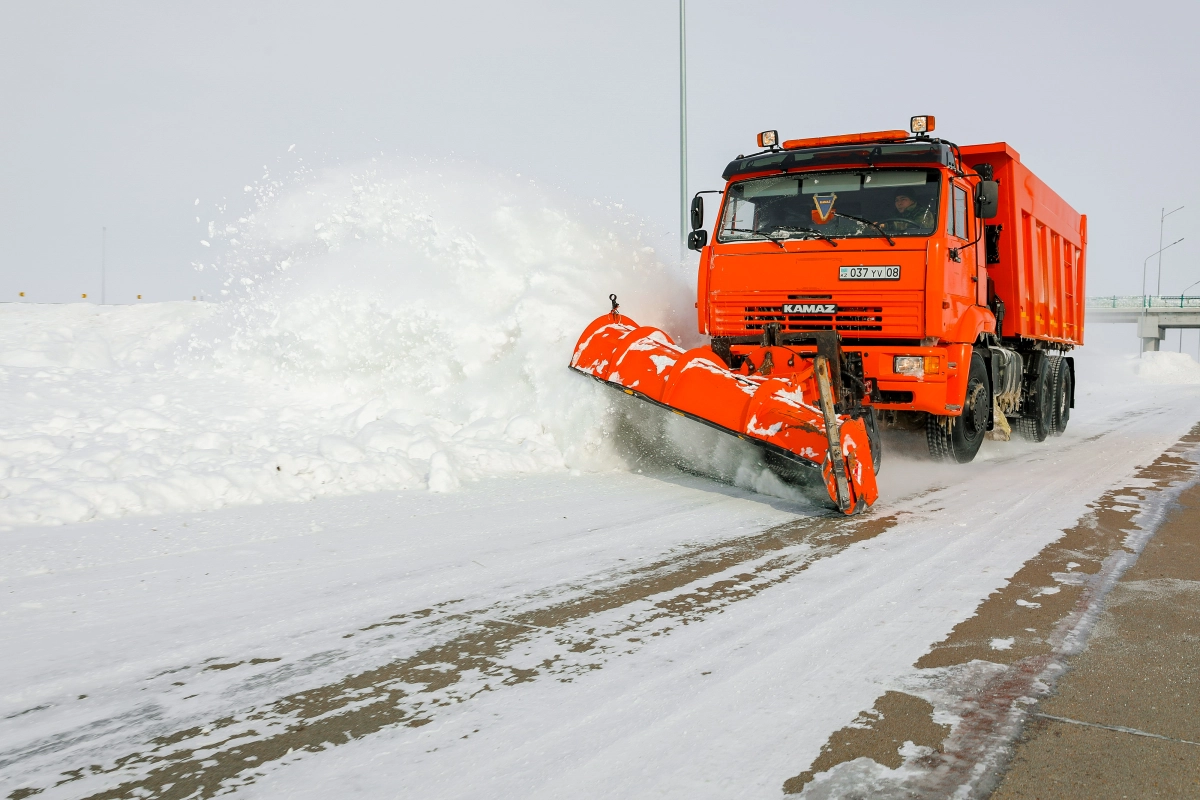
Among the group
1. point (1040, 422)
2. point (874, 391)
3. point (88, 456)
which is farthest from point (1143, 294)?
point (88, 456)

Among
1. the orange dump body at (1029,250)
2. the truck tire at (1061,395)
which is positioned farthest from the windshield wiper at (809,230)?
the truck tire at (1061,395)

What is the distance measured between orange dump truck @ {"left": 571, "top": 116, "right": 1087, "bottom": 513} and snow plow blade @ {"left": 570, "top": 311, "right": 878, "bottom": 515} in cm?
1

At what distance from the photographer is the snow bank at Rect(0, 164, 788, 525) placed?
6297 millimetres

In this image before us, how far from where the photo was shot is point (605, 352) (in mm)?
7328

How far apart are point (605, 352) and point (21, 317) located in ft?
37.7

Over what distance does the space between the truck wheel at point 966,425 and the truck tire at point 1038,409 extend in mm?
3396

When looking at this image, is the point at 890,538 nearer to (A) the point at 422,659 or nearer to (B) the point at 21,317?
(A) the point at 422,659

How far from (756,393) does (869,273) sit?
1742 millimetres

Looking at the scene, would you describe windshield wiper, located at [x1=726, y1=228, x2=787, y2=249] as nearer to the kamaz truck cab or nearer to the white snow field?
the kamaz truck cab

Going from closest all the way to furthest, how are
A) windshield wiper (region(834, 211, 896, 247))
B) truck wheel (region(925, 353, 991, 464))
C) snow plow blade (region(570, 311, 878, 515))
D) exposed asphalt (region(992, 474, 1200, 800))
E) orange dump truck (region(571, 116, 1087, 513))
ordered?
1. exposed asphalt (region(992, 474, 1200, 800))
2. snow plow blade (region(570, 311, 878, 515))
3. orange dump truck (region(571, 116, 1087, 513))
4. windshield wiper (region(834, 211, 896, 247))
5. truck wheel (region(925, 353, 991, 464))

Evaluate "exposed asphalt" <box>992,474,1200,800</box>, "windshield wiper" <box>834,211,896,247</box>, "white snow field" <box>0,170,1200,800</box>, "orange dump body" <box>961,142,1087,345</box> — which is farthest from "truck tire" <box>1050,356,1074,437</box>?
"exposed asphalt" <box>992,474,1200,800</box>

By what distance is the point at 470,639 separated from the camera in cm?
328

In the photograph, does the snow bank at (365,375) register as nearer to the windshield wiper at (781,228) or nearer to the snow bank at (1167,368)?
the windshield wiper at (781,228)

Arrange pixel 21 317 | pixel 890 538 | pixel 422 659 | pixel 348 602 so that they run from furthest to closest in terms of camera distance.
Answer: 1. pixel 21 317
2. pixel 890 538
3. pixel 348 602
4. pixel 422 659
